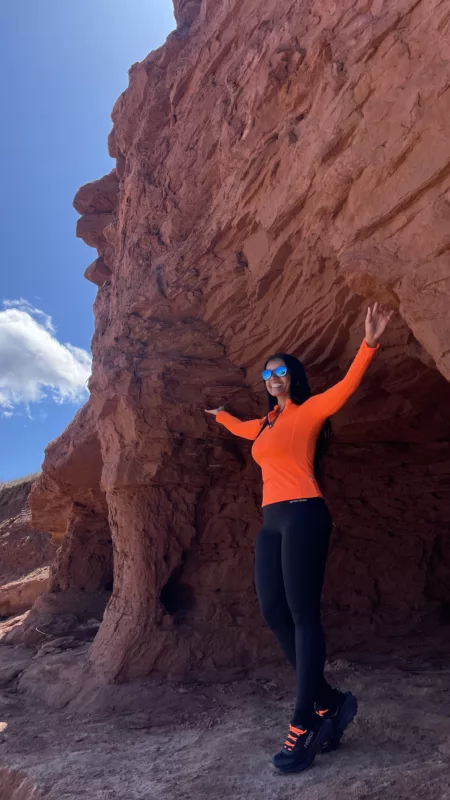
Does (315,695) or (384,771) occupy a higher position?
(315,695)

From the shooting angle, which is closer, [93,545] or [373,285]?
[373,285]

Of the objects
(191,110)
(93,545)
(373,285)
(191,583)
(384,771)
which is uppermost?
(191,110)

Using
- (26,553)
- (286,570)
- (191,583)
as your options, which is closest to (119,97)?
(191,583)

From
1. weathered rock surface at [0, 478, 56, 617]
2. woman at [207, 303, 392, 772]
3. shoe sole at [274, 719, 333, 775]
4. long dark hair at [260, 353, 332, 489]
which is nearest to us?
shoe sole at [274, 719, 333, 775]

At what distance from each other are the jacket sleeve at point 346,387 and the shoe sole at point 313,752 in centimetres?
157

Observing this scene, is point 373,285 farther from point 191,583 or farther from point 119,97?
point 119,97

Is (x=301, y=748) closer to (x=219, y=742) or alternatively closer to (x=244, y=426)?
(x=219, y=742)

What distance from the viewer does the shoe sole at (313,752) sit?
2729mm

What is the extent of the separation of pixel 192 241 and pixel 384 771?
3778 millimetres

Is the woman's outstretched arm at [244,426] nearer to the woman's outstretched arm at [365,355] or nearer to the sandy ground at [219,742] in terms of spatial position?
the woman's outstretched arm at [365,355]

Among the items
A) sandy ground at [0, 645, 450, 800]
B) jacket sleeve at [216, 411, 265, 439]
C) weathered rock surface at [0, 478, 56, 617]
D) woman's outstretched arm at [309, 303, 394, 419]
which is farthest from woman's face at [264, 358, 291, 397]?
weathered rock surface at [0, 478, 56, 617]

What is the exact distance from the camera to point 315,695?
287 cm

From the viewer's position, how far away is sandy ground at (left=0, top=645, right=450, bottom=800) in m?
2.59

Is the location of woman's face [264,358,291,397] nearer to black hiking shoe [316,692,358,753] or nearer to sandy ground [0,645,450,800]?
black hiking shoe [316,692,358,753]
